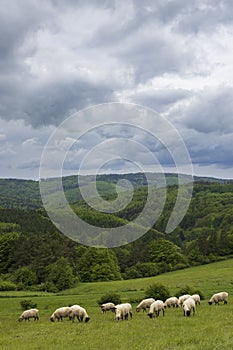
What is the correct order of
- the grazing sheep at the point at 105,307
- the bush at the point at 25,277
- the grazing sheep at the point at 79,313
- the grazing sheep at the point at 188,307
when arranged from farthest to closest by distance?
the bush at the point at 25,277, the grazing sheep at the point at 105,307, the grazing sheep at the point at 79,313, the grazing sheep at the point at 188,307

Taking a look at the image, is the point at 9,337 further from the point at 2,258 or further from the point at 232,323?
the point at 2,258

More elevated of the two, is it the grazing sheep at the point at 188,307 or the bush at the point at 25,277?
the grazing sheep at the point at 188,307

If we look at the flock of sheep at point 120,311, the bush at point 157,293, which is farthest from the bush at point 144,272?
the flock of sheep at point 120,311

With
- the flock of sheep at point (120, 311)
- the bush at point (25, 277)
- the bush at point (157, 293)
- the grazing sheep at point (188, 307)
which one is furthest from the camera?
the bush at point (25, 277)

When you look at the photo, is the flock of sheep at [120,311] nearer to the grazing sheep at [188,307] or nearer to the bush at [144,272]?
the grazing sheep at [188,307]

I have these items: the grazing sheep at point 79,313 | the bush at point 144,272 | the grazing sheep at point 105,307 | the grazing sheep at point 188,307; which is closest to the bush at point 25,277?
the bush at point 144,272

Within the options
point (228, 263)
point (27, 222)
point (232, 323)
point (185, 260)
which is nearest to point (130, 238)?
point (27, 222)

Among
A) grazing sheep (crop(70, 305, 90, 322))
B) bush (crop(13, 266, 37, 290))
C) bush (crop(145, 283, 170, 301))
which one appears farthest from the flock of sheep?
bush (crop(13, 266, 37, 290))

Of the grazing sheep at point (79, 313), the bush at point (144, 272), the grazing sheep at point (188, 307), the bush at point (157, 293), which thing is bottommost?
the bush at point (144, 272)

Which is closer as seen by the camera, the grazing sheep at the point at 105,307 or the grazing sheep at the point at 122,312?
the grazing sheep at the point at 122,312

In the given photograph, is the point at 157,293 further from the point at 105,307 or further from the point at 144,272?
the point at 144,272

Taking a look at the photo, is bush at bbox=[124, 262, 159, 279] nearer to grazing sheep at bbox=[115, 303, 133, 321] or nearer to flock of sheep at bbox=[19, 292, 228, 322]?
flock of sheep at bbox=[19, 292, 228, 322]

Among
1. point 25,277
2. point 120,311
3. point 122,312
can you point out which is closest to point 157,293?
point 122,312

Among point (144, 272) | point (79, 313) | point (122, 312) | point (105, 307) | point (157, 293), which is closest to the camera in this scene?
Answer: point (122, 312)
